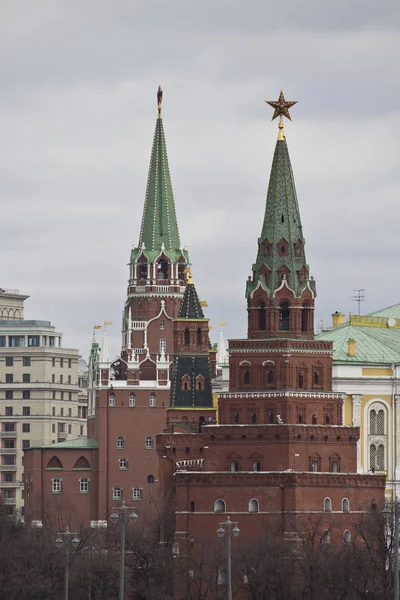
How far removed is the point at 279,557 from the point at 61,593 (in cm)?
1580

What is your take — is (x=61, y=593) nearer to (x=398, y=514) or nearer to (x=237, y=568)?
(x=237, y=568)

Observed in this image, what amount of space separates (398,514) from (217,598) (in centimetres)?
4318

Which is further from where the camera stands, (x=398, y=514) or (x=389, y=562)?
(x=389, y=562)

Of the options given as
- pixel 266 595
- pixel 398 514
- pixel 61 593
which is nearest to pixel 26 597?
pixel 61 593

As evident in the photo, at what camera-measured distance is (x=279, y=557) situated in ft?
655

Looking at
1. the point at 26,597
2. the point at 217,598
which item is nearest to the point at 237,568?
the point at 217,598

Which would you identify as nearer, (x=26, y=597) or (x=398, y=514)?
(x=398, y=514)

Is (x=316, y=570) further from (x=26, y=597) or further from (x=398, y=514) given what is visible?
(x=398, y=514)

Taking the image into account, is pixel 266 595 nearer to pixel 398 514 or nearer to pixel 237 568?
pixel 237 568

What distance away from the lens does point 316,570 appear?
639ft

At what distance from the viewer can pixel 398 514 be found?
158500 mm

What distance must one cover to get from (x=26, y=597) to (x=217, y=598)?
13.9 metres

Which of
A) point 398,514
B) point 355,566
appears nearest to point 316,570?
point 355,566

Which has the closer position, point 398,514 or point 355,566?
point 398,514
